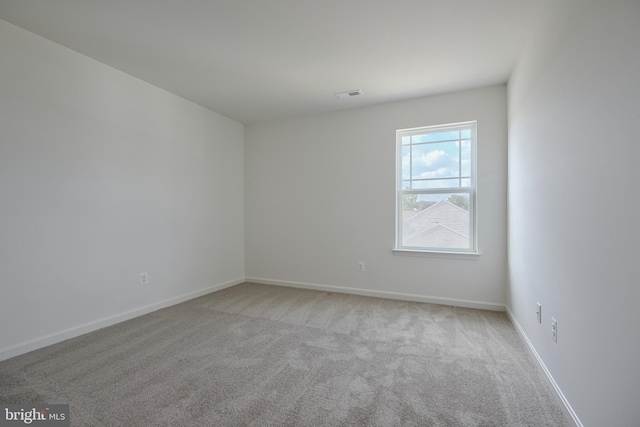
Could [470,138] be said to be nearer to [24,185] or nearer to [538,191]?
[538,191]

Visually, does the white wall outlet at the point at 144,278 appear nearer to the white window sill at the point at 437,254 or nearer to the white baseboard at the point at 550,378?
the white window sill at the point at 437,254

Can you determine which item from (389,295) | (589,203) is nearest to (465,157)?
(389,295)

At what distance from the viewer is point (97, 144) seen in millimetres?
2627

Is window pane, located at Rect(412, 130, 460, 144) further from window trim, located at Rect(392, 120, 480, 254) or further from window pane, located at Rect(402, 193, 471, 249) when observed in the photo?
window pane, located at Rect(402, 193, 471, 249)

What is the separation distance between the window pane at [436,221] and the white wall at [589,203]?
1228 mm

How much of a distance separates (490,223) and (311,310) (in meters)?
2.22

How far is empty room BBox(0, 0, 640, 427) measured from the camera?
4.64 ft

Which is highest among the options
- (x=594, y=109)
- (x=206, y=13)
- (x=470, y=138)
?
(x=206, y=13)

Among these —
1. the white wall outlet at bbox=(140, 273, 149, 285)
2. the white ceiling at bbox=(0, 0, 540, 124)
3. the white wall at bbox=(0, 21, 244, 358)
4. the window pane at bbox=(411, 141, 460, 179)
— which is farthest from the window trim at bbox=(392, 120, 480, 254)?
the white wall outlet at bbox=(140, 273, 149, 285)

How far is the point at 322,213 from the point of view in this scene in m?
4.01

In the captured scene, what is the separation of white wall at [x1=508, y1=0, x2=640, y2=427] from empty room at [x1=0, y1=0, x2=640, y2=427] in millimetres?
15

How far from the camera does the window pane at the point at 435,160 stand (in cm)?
338

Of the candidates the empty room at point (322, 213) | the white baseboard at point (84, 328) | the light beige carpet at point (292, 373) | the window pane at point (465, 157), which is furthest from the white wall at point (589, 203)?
the white baseboard at point (84, 328)

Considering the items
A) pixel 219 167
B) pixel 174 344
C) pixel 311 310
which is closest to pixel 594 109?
pixel 311 310
